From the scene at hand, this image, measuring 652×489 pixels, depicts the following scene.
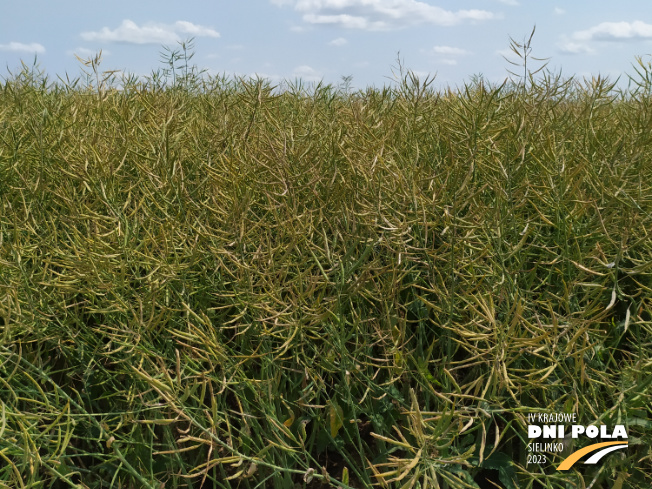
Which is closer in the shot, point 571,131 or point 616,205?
point 616,205

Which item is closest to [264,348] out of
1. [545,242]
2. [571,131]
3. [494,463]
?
[494,463]

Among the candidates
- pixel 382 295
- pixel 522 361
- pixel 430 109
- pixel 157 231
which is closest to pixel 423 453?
pixel 382 295

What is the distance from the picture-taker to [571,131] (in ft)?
7.00

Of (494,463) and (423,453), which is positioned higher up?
(423,453)

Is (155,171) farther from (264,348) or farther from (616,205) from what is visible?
(616,205)

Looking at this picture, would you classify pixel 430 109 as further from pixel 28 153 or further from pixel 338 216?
pixel 28 153

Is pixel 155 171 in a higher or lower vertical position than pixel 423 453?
higher

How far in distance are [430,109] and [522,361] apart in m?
0.96

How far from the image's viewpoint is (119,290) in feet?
5.34

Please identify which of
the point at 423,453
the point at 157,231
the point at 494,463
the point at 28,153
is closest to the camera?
the point at 423,453

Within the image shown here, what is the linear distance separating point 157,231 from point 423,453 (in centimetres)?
109

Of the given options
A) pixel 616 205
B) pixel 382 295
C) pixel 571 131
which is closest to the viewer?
pixel 382 295

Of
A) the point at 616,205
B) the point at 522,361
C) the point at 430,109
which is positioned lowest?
the point at 522,361

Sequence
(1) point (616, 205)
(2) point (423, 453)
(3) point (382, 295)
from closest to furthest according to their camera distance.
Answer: (2) point (423, 453) < (3) point (382, 295) < (1) point (616, 205)
